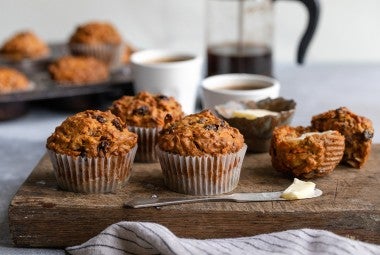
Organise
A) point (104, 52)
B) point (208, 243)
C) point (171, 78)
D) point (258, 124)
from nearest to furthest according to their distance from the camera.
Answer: point (208, 243) < point (258, 124) < point (171, 78) < point (104, 52)

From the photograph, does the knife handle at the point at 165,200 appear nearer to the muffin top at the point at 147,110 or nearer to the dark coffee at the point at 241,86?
the muffin top at the point at 147,110

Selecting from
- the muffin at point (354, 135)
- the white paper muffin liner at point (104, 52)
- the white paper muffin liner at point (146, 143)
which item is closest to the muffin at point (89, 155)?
the white paper muffin liner at point (146, 143)

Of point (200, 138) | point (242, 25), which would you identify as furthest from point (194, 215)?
point (242, 25)

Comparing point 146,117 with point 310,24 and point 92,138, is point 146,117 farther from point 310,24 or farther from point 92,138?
point 310,24

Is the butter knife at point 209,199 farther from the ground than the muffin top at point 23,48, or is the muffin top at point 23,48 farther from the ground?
the muffin top at point 23,48

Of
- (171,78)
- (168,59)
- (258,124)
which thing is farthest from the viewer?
(168,59)

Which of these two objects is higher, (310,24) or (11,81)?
(310,24)
